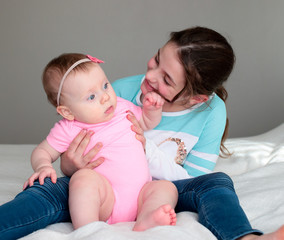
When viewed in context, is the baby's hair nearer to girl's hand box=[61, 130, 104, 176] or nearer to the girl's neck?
girl's hand box=[61, 130, 104, 176]

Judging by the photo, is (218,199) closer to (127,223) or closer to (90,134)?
(127,223)

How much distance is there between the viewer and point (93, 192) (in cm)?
112

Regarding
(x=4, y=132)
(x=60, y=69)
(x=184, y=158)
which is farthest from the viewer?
(x=4, y=132)

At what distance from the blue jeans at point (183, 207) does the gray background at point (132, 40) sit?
84.2 inches

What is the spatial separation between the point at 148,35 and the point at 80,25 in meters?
0.59

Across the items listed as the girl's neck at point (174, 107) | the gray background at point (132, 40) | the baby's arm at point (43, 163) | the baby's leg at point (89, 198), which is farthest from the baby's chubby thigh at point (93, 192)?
the gray background at point (132, 40)

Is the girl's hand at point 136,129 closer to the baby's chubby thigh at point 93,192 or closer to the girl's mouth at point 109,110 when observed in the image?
the girl's mouth at point 109,110

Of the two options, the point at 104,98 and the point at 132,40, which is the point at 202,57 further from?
the point at 132,40

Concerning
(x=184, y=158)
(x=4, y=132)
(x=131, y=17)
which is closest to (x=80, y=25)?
(x=131, y=17)

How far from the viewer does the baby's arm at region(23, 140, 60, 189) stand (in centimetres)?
122

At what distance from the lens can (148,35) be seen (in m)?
3.28

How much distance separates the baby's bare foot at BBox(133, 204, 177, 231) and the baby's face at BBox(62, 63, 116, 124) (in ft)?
1.30

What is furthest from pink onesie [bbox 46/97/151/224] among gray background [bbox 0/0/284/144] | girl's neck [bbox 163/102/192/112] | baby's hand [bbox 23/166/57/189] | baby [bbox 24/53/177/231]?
gray background [bbox 0/0/284/144]

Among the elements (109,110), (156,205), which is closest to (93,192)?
(156,205)
